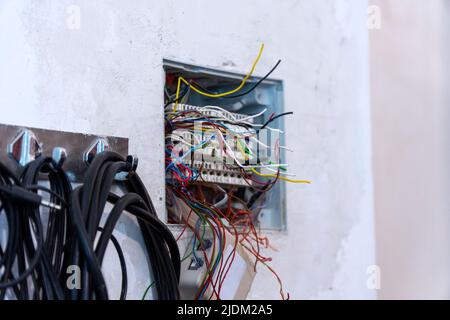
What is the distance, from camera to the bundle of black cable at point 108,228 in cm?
105

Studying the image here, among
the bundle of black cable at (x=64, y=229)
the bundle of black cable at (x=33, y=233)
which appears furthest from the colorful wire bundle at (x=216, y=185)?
the bundle of black cable at (x=33, y=233)

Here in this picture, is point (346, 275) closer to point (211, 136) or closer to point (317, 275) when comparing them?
point (317, 275)

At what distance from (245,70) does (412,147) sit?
26.1 inches

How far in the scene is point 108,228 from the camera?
1.11 m

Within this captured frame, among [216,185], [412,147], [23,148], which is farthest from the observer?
[412,147]

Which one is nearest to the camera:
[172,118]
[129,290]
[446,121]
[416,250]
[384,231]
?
[129,290]

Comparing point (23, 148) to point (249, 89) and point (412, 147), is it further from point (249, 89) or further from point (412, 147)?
point (412, 147)

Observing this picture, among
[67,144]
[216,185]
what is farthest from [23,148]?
[216,185]

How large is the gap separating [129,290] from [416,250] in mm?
932

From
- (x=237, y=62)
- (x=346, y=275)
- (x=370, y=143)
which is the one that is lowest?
(x=346, y=275)

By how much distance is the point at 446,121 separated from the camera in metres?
Answer: 2.10
